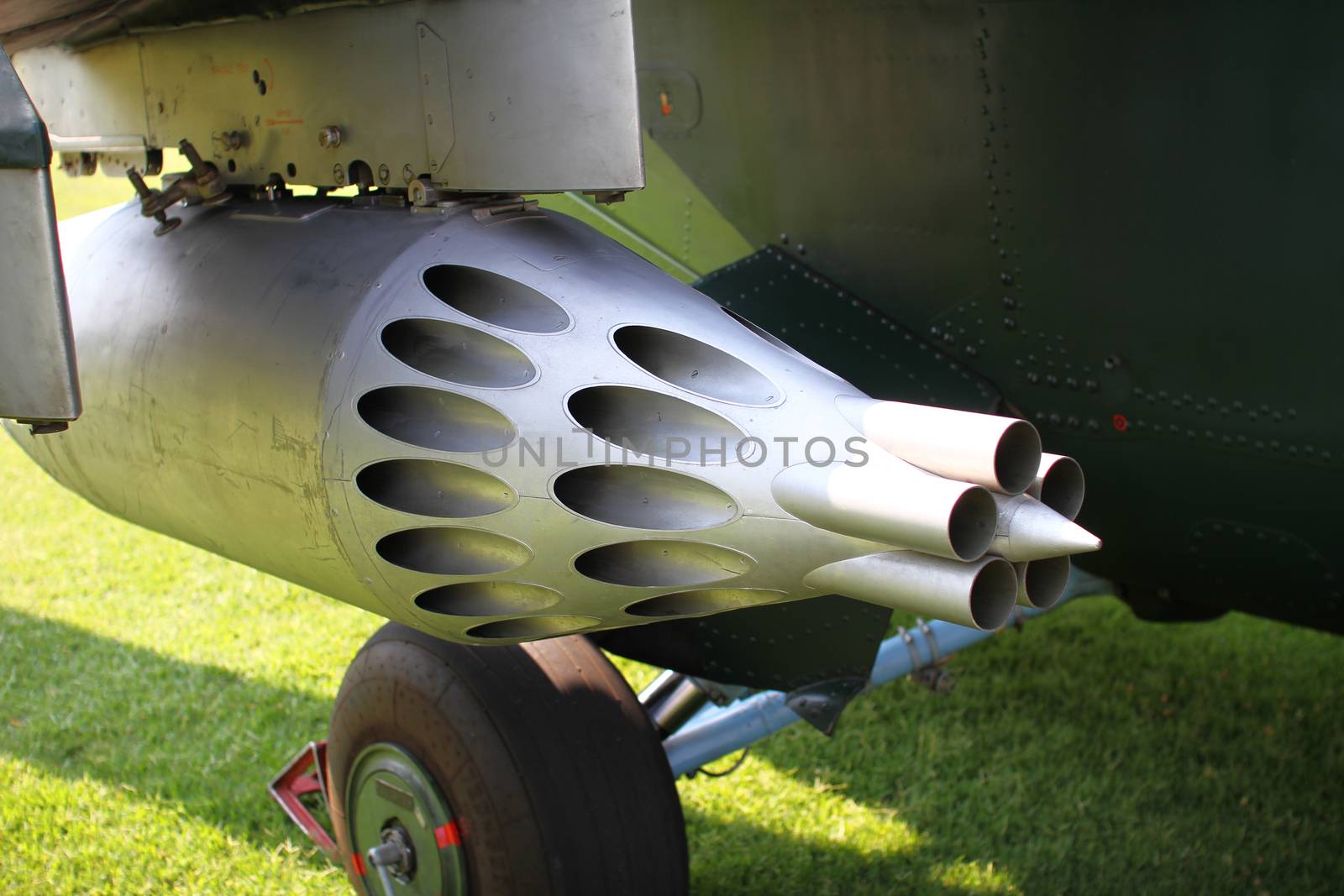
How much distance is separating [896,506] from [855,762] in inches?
98.5

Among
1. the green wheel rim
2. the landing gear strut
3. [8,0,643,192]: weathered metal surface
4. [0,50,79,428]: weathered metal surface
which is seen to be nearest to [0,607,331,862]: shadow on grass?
the green wheel rim

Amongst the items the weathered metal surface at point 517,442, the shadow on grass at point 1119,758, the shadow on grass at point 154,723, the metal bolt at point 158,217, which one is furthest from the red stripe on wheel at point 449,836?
the shadow on grass at point 1119,758

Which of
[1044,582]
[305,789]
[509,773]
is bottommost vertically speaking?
[305,789]

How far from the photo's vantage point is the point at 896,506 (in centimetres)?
151

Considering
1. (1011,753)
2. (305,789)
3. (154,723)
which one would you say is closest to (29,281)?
A: (305,789)

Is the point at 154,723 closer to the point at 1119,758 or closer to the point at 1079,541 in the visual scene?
the point at 1119,758

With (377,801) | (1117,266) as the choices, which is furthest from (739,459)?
(377,801)

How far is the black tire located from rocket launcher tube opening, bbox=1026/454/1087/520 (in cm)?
122

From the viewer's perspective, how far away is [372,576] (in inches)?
75.9

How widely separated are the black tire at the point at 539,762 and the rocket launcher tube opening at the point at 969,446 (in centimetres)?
116

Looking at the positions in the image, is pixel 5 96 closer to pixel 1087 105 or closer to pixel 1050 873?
pixel 1087 105

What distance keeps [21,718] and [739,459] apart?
3.39m

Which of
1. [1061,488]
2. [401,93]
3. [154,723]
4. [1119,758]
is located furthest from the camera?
[154,723]

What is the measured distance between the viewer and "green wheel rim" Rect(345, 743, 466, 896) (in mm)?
2502
